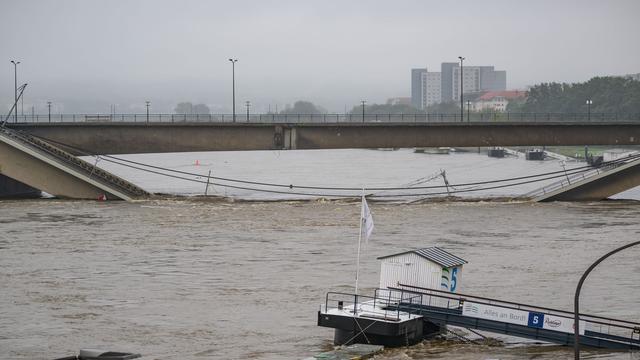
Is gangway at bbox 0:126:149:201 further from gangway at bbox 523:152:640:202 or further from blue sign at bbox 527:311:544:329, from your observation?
blue sign at bbox 527:311:544:329

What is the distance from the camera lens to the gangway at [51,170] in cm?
8288

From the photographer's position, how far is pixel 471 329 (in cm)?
4016

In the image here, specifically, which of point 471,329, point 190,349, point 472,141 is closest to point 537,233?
point 472,141

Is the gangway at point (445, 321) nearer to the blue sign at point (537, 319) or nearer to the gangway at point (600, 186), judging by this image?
the blue sign at point (537, 319)

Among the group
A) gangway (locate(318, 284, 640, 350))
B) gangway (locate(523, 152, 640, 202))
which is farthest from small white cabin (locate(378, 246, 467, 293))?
gangway (locate(523, 152, 640, 202))

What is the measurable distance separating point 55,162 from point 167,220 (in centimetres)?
1158

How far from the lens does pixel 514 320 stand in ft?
127

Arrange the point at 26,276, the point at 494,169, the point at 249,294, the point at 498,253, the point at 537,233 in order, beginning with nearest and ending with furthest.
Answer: the point at 249,294, the point at 26,276, the point at 498,253, the point at 537,233, the point at 494,169

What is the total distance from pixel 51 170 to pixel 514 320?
2075 inches

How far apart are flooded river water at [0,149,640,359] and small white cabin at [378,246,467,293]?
2.58 metres

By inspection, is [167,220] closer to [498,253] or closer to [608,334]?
[498,253]

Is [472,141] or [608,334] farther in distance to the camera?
[472,141]

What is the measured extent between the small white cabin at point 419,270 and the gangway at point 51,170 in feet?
152

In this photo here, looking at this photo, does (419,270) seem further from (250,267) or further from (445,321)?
(250,267)
